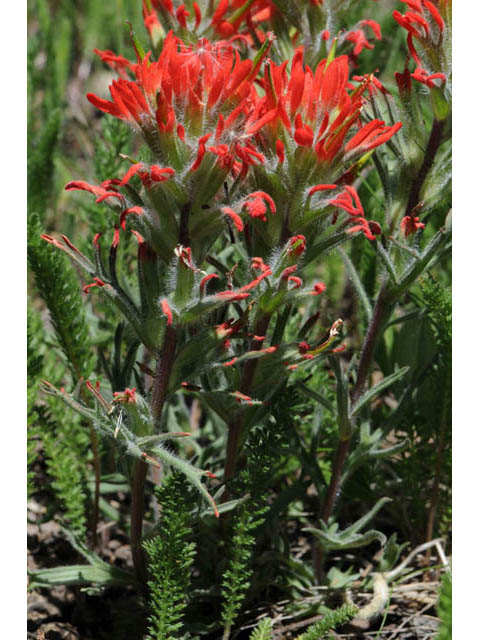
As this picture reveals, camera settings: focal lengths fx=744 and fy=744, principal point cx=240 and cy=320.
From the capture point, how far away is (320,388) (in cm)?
191

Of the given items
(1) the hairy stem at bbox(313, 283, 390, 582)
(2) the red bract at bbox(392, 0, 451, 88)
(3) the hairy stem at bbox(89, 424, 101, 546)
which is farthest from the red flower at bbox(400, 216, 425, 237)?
(3) the hairy stem at bbox(89, 424, 101, 546)

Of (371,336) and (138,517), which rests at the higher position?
(371,336)

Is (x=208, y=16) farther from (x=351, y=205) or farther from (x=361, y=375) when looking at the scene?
(x=361, y=375)

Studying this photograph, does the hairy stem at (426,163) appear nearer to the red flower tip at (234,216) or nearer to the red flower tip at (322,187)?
the red flower tip at (322,187)

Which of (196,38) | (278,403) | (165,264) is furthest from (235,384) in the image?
(196,38)

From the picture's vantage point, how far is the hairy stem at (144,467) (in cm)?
135

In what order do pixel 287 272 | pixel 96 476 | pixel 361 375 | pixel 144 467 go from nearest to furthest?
pixel 287 272 → pixel 144 467 → pixel 361 375 → pixel 96 476

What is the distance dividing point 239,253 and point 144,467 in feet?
1.57

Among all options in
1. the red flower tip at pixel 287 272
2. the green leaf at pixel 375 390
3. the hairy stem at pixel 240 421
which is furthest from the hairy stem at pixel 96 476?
the red flower tip at pixel 287 272

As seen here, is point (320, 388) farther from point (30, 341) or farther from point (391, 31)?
point (391, 31)

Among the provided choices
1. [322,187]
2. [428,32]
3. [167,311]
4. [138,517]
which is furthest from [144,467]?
[428,32]

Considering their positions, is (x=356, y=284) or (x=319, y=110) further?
(x=356, y=284)

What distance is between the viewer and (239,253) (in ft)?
5.10

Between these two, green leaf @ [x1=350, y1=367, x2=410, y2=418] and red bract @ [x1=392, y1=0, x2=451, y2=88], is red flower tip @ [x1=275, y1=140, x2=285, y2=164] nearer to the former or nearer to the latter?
red bract @ [x1=392, y1=0, x2=451, y2=88]
